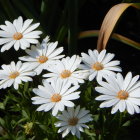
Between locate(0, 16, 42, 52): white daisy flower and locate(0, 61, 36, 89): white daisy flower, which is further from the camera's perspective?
locate(0, 16, 42, 52): white daisy flower

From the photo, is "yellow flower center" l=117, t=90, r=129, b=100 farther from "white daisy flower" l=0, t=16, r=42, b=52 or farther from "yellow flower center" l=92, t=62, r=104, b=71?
"white daisy flower" l=0, t=16, r=42, b=52

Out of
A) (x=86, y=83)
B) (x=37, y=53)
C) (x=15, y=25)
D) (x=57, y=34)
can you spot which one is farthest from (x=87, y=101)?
(x=57, y=34)

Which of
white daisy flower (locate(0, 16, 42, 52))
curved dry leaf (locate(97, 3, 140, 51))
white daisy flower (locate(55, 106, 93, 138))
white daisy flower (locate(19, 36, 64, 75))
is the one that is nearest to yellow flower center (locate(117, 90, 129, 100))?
white daisy flower (locate(55, 106, 93, 138))

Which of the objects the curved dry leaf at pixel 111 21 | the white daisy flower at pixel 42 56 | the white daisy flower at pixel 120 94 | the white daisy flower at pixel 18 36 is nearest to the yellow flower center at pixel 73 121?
the white daisy flower at pixel 120 94

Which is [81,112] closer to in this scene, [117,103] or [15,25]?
[117,103]

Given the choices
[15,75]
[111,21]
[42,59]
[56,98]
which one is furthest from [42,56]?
[111,21]

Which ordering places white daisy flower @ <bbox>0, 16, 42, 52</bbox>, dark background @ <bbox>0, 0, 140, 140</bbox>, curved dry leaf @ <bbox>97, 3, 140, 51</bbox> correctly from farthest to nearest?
1. dark background @ <bbox>0, 0, 140, 140</bbox>
2. curved dry leaf @ <bbox>97, 3, 140, 51</bbox>
3. white daisy flower @ <bbox>0, 16, 42, 52</bbox>
